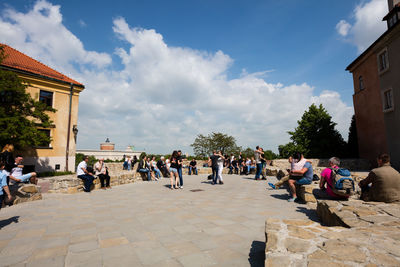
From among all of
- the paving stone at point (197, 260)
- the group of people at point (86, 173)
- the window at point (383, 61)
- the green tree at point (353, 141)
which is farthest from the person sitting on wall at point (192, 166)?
the green tree at point (353, 141)

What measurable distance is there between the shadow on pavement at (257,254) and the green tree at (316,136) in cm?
2728

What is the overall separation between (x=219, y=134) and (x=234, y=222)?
46.9 meters

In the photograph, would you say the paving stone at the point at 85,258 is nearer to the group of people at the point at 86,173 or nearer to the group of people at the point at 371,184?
the group of people at the point at 371,184

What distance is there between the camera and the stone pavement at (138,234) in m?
2.71

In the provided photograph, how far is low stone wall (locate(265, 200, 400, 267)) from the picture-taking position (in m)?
1.96

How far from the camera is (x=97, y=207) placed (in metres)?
5.88

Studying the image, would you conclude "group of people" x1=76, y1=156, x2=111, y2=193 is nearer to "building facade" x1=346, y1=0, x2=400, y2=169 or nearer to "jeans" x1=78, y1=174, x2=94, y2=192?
"jeans" x1=78, y1=174, x2=94, y2=192

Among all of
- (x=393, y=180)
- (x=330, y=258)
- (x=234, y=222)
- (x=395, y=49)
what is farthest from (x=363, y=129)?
(x=330, y=258)

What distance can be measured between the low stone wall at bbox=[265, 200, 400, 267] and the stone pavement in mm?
460

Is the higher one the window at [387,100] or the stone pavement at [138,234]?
the window at [387,100]

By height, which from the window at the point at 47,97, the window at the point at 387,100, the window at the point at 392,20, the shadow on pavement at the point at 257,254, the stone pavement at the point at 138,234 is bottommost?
A: the stone pavement at the point at 138,234

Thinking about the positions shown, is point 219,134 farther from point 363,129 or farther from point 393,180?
point 393,180

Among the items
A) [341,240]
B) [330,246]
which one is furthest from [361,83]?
[330,246]

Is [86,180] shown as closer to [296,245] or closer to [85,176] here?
[85,176]
